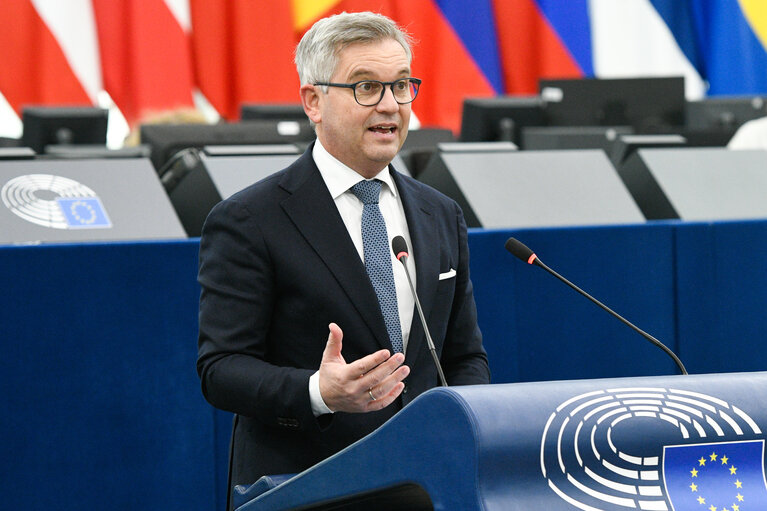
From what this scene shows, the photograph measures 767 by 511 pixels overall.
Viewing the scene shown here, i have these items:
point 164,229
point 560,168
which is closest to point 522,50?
point 560,168

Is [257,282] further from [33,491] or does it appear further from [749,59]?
[749,59]

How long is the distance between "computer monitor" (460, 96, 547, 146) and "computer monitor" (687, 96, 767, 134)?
141cm

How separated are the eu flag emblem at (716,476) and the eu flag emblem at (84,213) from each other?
1.89 metres

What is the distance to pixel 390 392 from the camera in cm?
145

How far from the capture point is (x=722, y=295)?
3.22 meters

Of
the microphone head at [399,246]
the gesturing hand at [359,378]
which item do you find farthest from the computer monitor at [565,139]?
the gesturing hand at [359,378]

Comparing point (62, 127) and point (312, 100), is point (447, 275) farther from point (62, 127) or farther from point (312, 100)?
point (62, 127)

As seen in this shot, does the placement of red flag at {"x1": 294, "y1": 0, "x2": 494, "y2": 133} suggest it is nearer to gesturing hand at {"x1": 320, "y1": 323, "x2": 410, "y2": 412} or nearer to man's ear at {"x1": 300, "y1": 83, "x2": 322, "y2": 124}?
man's ear at {"x1": 300, "y1": 83, "x2": 322, "y2": 124}

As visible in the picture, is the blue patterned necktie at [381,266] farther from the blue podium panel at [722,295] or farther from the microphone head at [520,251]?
the blue podium panel at [722,295]

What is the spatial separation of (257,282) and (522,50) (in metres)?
7.66

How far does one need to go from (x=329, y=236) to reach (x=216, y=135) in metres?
2.83

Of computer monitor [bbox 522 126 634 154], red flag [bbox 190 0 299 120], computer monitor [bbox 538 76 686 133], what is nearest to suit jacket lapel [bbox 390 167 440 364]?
computer monitor [bbox 522 126 634 154]

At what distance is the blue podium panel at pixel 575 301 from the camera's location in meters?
3.00

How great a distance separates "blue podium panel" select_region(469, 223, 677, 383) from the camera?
3000 millimetres
